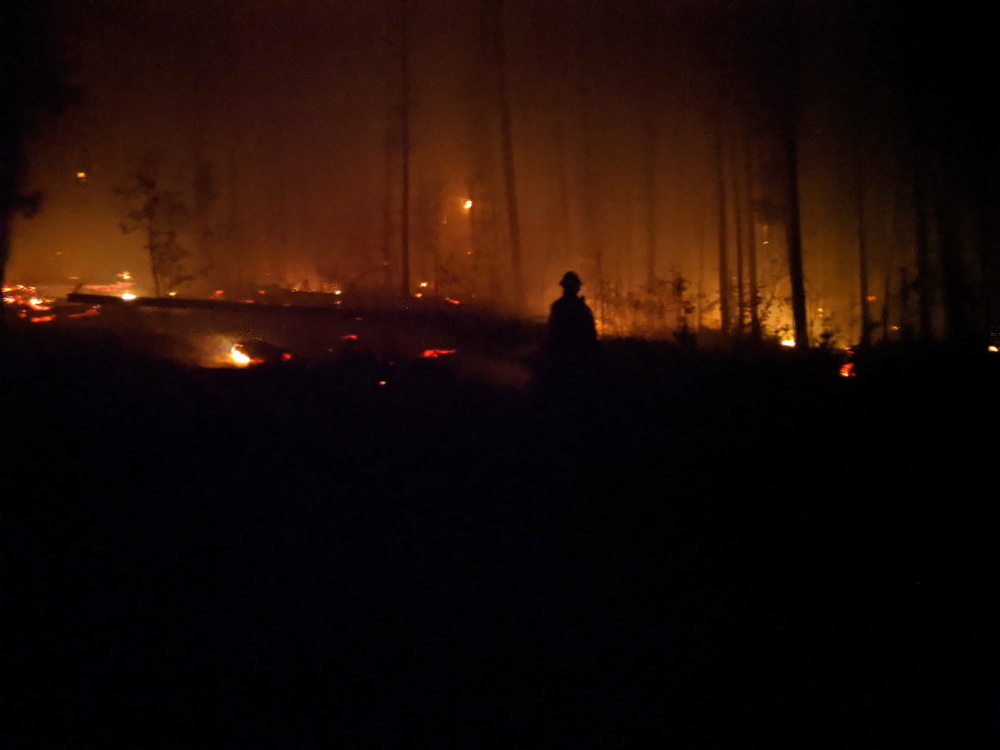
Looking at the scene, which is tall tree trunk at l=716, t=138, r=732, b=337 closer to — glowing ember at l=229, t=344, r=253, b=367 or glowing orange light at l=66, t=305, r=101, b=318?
glowing ember at l=229, t=344, r=253, b=367

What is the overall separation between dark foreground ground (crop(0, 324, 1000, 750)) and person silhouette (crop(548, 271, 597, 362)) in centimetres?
61

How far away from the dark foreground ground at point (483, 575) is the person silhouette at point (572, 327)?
61 cm

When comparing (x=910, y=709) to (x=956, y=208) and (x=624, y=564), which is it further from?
(x=956, y=208)

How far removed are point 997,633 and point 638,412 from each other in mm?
4565

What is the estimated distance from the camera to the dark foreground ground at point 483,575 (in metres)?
2.79

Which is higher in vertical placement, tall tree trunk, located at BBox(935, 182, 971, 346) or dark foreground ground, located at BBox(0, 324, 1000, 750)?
tall tree trunk, located at BBox(935, 182, 971, 346)

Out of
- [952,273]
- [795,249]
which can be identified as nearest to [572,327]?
[795,249]

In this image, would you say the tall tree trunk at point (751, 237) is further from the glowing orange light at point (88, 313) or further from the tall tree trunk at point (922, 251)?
the glowing orange light at point (88, 313)

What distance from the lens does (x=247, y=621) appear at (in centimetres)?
336

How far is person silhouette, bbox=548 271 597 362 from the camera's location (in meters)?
7.26

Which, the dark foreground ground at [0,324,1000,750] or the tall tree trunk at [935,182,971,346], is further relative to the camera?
the tall tree trunk at [935,182,971,346]

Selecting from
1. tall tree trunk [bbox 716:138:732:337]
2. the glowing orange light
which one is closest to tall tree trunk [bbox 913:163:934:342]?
tall tree trunk [bbox 716:138:732:337]

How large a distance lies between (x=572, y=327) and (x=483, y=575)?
394 centimetres

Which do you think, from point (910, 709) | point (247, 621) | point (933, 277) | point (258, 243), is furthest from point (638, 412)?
point (258, 243)
